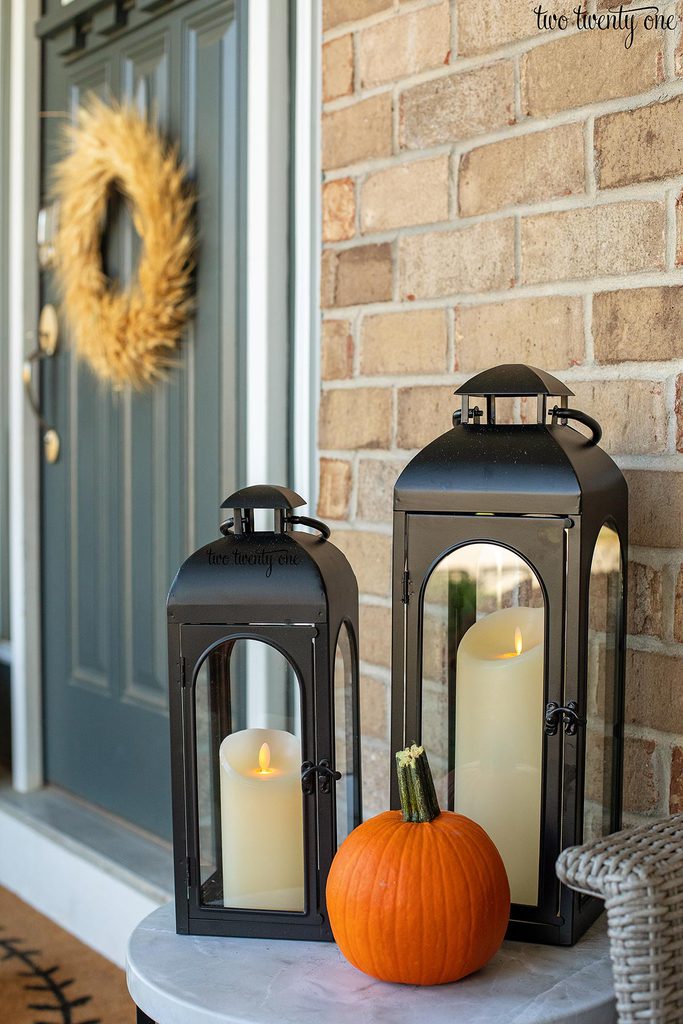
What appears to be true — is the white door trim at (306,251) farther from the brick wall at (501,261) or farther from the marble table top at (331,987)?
the marble table top at (331,987)

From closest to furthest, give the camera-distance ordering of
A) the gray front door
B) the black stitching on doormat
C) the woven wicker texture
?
the woven wicker texture → the black stitching on doormat → the gray front door

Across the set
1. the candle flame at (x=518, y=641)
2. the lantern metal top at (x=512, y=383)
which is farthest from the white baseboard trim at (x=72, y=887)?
the lantern metal top at (x=512, y=383)

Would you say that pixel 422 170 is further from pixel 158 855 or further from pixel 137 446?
pixel 158 855

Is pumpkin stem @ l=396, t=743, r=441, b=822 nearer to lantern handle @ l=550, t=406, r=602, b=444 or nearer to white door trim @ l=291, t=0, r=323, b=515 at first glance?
lantern handle @ l=550, t=406, r=602, b=444

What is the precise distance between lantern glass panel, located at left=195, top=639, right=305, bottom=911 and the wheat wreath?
1206 mm

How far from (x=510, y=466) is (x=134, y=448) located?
1.47 metres

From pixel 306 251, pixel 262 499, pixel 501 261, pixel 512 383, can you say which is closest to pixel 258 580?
pixel 262 499

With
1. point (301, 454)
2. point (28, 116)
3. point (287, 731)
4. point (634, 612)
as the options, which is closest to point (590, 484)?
point (634, 612)

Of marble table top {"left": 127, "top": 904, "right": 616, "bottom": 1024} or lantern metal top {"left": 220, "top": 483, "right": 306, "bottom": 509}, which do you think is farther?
lantern metal top {"left": 220, "top": 483, "right": 306, "bottom": 509}

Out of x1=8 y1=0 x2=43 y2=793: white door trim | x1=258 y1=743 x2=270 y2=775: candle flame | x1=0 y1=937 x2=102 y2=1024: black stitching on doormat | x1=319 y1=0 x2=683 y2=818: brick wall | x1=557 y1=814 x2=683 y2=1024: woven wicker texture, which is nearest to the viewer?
x1=557 y1=814 x2=683 y2=1024: woven wicker texture

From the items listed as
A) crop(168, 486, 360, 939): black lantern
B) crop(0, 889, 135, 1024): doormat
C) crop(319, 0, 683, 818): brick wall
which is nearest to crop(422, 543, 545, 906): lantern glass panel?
crop(168, 486, 360, 939): black lantern

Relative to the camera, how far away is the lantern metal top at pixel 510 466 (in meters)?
0.99

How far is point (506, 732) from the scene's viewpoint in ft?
3.41

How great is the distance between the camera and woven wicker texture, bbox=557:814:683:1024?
2.72 feet
